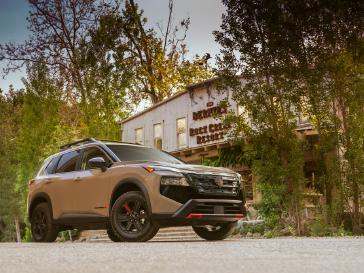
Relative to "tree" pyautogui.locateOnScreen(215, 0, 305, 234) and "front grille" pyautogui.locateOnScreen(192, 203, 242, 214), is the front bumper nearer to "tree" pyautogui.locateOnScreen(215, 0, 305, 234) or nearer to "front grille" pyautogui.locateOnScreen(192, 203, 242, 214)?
"front grille" pyautogui.locateOnScreen(192, 203, 242, 214)

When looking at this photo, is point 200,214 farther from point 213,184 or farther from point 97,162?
point 97,162

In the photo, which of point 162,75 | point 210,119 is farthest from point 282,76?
point 162,75

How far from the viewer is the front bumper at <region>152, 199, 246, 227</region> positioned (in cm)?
992

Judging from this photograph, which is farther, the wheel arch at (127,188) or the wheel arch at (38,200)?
the wheel arch at (38,200)

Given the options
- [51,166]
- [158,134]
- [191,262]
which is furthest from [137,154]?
[158,134]

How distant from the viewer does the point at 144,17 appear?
124 ft

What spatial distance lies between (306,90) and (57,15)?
70.9 feet

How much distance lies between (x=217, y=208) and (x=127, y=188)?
1.72 meters

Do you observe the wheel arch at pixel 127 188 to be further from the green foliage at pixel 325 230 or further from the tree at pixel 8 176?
the tree at pixel 8 176

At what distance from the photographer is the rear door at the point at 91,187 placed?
11.0 meters

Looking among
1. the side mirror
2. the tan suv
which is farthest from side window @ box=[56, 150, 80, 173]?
the side mirror

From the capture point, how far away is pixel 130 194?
34.2 feet

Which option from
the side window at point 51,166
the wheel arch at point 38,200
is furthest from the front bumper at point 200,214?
the side window at point 51,166

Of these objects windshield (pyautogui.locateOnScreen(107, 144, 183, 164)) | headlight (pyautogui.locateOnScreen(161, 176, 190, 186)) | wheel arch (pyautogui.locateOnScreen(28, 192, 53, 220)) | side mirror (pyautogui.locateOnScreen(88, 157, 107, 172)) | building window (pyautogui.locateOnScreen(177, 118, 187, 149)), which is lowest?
wheel arch (pyautogui.locateOnScreen(28, 192, 53, 220))
